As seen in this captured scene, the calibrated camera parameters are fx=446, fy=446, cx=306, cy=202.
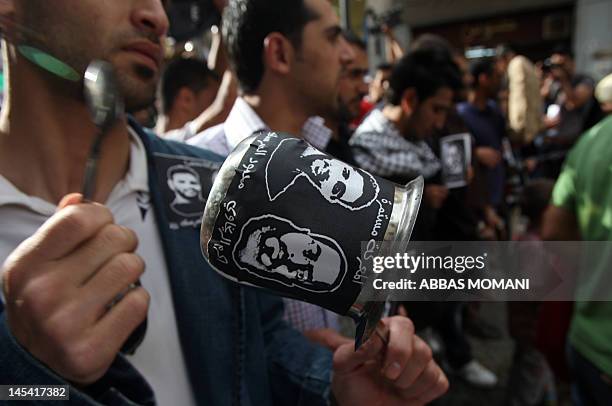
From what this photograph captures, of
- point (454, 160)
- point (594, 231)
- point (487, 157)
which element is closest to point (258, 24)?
point (594, 231)

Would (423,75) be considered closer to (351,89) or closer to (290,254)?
(351,89)

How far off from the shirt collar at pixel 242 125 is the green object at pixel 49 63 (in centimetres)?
55

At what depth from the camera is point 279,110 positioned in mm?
1317

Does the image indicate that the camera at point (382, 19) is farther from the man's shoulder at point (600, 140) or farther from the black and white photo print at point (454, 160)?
the man's shoulder at point (600, 140)

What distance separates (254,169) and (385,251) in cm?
18

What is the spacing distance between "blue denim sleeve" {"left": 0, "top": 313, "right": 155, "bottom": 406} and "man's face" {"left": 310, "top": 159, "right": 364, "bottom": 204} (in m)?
0.34

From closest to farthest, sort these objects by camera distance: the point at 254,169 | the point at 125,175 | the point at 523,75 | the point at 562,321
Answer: the point at 254,169 < the point at 125,175 < the point at 562,321 < the point at 523,75

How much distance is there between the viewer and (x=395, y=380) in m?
0.67

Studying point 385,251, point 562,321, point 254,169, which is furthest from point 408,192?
point 562,321

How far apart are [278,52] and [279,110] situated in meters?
0.16

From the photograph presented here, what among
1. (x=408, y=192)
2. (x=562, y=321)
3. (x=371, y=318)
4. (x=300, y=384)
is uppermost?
(x=408, y=192)

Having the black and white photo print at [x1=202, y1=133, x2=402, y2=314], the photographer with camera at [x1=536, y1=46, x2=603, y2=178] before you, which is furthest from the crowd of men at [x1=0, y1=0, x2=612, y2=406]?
the photographer with camera at [x1=536, y1=46, x2=603, y2=178]

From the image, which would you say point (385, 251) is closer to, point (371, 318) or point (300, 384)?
point (371, 318)

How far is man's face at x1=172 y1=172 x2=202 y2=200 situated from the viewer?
2.73 feet
